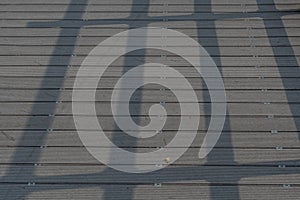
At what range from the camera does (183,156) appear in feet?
8.85

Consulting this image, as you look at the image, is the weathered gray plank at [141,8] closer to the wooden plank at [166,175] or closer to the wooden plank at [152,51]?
the wooden plank at [152,51]

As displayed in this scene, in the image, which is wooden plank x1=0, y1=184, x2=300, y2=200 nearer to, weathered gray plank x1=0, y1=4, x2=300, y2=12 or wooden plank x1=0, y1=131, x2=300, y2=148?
wooden plank x1=0, y1=131, x2=300, y2=148

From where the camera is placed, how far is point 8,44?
3.52 meters

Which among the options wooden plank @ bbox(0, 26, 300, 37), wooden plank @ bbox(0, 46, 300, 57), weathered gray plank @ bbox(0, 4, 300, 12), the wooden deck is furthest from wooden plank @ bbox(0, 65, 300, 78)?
weathered gray plank @ bbox(0, 4, 300, 12)

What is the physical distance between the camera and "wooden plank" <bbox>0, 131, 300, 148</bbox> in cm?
276

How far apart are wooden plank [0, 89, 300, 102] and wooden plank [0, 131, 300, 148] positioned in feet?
0.96

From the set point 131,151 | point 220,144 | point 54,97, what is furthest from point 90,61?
point 220,144

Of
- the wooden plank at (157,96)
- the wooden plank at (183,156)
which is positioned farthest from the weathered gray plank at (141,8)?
the wooden plank at (183,156)

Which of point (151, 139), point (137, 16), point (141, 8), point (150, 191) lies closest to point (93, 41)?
point (137, 16)

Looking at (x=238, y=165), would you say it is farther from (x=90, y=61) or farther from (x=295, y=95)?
(x=90, y=61)

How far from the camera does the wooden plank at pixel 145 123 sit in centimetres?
286

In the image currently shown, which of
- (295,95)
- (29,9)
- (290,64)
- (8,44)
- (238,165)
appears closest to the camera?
(238,165)

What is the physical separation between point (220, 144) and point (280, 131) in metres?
0.39

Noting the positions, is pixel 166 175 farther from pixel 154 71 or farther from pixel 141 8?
pixel 141 8
